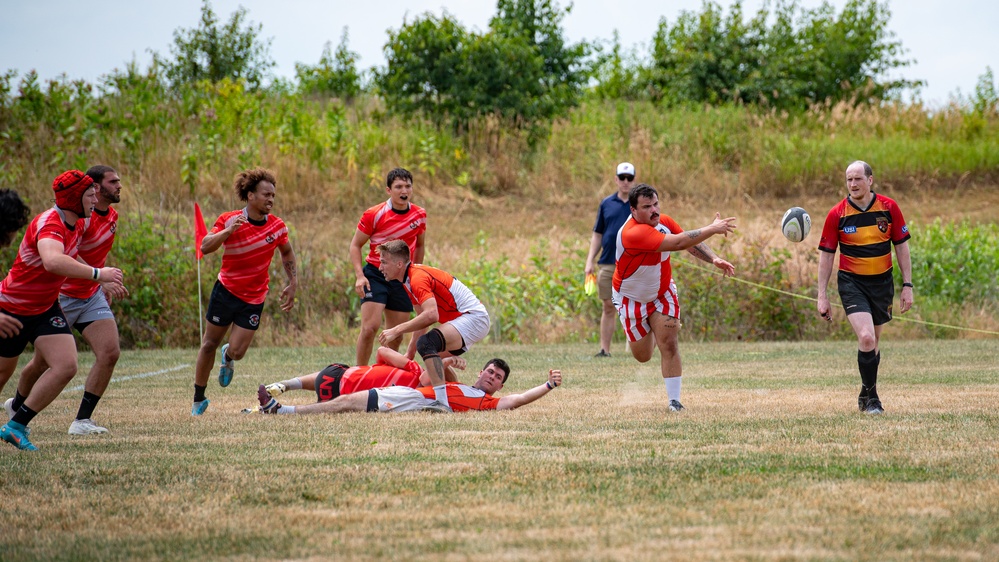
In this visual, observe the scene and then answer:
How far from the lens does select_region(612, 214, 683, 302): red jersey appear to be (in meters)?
8.11

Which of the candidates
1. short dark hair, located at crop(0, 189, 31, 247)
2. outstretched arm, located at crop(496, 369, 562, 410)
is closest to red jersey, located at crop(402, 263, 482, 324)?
outstretched arm, located at crop(496, 369, 562, 410)

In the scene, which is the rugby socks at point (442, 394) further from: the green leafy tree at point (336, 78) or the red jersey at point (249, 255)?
the green leafy tree at point (336, 78)

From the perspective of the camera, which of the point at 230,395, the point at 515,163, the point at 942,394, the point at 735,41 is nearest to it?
the point at 942,394

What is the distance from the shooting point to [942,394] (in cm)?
920

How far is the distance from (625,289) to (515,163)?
63.7 ft

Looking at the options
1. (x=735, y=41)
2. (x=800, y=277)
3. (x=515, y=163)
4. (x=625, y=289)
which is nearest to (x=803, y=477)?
(x=625, y=289)

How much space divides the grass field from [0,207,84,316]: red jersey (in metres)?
0.89

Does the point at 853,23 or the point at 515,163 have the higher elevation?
the point at 853,23

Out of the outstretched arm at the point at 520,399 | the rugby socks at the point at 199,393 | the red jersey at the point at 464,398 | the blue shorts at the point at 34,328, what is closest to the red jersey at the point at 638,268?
the outstretched arm at the point at 520,399

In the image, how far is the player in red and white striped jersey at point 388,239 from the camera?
10180mm

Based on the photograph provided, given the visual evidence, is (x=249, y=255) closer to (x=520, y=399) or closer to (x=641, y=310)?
(x=520, y=399)

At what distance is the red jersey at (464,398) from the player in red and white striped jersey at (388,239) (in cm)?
178

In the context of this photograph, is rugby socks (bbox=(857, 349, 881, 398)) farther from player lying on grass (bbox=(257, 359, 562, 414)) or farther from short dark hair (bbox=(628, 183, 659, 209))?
player lying on grass (bbox=(257, 359, 562, 414))

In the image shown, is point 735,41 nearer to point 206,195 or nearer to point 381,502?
point 206,195
